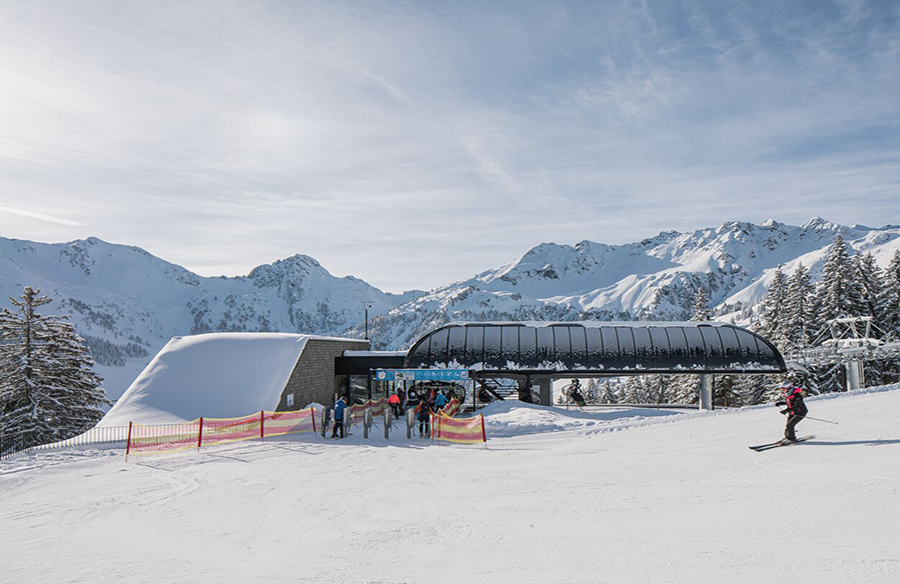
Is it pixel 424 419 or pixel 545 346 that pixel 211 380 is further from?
pixel 545 346

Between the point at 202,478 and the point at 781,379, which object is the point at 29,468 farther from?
the point at 781,379

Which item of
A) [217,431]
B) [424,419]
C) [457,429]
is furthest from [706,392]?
[217,431]

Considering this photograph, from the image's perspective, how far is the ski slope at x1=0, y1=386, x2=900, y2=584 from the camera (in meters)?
7.16

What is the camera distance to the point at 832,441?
47.2 ft

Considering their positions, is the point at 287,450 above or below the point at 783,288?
below

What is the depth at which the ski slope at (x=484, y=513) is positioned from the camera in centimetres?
716

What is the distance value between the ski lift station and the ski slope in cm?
1137

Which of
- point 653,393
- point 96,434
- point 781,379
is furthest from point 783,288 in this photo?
point 96,434

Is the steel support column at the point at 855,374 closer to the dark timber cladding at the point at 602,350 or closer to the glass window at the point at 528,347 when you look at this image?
the dark timber cladding at the point at 602,350

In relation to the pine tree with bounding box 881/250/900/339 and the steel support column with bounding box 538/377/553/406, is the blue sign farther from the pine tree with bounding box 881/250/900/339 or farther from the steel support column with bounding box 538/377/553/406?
the pine tree with bounding box 881/250/900/339

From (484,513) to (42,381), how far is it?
33.1 meters

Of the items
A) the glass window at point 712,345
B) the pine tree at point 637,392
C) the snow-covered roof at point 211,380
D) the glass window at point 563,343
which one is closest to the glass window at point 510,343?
the glass window at point 563,343

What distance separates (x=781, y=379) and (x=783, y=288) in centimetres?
1109

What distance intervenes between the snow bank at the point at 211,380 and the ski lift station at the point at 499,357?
6 centimetres
